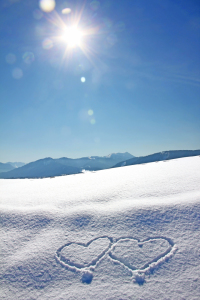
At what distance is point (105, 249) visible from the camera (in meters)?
2.98

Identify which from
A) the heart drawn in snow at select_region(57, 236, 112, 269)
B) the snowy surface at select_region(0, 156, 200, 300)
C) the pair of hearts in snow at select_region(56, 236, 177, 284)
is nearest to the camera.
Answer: the snowy surface at select_region(0, 156, 200, 300)

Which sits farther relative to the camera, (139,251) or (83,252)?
(83,252)

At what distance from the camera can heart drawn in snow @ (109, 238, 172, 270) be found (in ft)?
8.89

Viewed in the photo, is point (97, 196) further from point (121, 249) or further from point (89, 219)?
point (121, 249)

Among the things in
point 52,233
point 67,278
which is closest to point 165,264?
point 67,278

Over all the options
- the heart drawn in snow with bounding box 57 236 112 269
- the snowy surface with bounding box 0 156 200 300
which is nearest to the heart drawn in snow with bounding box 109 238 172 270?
the snowy surface with bounding box 0 156 200 300

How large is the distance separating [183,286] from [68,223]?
2475mm

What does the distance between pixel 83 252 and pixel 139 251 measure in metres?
1.04

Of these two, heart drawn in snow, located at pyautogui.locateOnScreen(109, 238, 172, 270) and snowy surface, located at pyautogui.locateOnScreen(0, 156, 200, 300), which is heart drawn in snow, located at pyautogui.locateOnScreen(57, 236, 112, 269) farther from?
heart drawn in snow, located at pyautogui.locateOnScreen(109, 238, 172, 270)

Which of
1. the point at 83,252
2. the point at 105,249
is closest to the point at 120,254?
the point at 105,249

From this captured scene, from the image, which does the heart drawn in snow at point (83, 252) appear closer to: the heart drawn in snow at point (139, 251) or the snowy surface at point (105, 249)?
the snowy surface at point (105, 249)

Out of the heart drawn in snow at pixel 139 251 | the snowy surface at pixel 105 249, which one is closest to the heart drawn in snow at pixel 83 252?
the snowy surface at pixel 105 249

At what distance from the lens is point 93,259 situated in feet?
9.34

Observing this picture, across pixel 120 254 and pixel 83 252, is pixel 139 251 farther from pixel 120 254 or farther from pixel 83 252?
pixel 83 252
